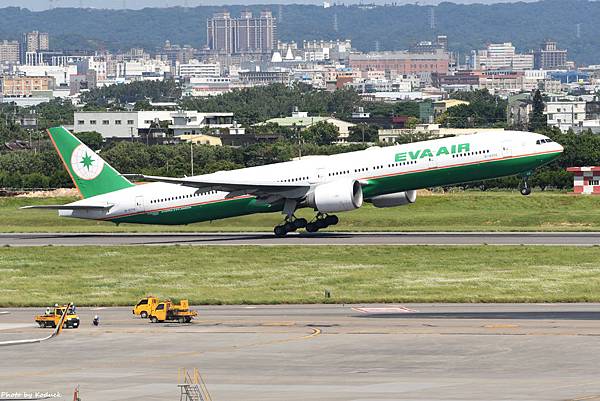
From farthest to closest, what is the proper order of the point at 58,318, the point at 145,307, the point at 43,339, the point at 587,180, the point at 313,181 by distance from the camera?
the point at 587,180 < the point at 313,181 < the point at 145,307 < the point at 58,318 < the point at 43,339

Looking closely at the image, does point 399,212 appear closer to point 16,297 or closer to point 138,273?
point 138,273

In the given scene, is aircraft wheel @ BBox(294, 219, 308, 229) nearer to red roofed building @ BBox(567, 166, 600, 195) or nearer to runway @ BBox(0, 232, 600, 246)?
runway @ BBox(0, 232, 600, 246)

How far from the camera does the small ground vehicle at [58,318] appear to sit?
163 ft

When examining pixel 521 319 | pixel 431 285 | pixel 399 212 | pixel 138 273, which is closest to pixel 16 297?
pixel 138 273

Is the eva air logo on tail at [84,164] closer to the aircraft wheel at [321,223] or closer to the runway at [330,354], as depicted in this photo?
the aircraft wheel at [321,223]

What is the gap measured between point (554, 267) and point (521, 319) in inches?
702

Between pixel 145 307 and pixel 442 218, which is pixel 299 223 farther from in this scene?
pixel 145 307

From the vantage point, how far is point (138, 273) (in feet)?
225

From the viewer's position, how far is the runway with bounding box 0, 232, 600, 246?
8025 cm

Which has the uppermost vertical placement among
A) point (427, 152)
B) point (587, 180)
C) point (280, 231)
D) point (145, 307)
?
point (427, 152)

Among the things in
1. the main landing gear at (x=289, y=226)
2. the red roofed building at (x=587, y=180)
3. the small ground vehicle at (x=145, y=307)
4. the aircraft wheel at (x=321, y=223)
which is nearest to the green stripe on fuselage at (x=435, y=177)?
the main landing gear at (x=289, y=226)

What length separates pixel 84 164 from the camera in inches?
3494

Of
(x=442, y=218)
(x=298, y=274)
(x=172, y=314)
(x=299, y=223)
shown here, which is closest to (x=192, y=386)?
(x=172, y=314)

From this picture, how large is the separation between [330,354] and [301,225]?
42631 millimetres
